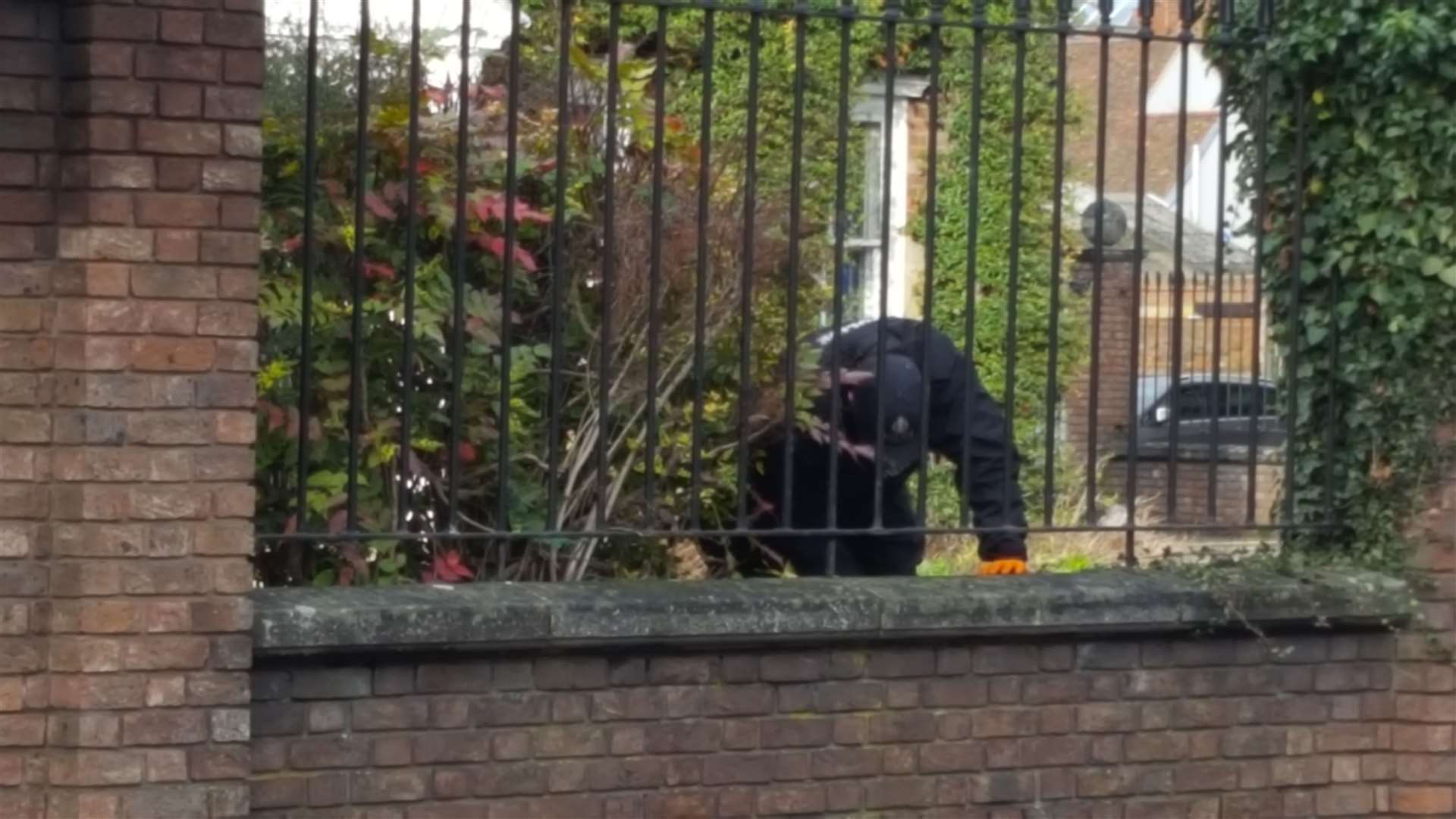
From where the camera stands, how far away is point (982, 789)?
18.3ft

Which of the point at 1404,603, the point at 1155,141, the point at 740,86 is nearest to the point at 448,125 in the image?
the point at 1404,603

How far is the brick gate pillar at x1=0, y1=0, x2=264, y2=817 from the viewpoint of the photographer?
4.55 m

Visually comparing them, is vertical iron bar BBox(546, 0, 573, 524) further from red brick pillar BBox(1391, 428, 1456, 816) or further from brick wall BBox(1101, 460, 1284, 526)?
red brick pillar BBox(1391, 428, 1456, 816)

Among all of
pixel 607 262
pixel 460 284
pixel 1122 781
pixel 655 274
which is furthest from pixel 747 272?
pixel 1122 781

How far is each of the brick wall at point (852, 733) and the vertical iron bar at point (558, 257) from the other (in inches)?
17.8

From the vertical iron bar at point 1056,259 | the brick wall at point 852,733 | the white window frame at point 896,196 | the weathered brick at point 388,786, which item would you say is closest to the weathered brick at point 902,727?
the brick wall at point 852,733

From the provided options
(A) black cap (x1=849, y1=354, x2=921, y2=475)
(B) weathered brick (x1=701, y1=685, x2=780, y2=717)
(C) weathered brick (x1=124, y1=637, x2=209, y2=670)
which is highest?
(A) black cap (x1=849, y1=354, x2=921, y2=475)

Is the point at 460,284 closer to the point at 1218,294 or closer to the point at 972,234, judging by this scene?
the point at 972,234

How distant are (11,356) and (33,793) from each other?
88 centimetres

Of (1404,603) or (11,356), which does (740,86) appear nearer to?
(1404,603)

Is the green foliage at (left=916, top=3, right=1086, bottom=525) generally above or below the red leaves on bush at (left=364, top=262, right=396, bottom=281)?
above

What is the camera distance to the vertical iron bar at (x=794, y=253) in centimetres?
538

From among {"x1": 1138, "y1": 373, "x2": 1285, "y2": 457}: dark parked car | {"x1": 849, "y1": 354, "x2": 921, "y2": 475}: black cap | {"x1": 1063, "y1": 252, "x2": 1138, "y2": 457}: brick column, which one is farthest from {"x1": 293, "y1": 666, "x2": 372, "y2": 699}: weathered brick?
{"x1": 1063, "y1": 252, "x2": 1138, "y2": 457}: brick column

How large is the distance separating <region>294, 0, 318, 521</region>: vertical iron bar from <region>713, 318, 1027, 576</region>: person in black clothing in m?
1.23
